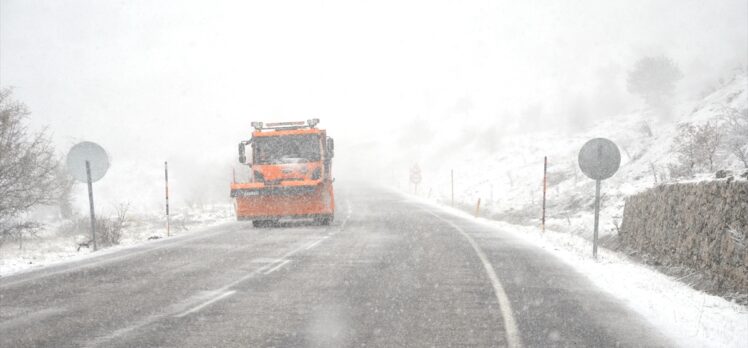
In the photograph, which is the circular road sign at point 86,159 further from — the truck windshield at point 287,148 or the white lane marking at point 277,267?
the white lane marking at point 277,267

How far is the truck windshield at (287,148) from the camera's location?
55.1 ft

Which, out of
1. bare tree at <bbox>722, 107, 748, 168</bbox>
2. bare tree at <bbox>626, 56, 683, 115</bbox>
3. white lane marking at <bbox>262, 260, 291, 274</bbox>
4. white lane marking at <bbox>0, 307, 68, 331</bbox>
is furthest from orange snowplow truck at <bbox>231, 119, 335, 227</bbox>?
bare tree at <bbox>626, 56, 683, 115</bbox>

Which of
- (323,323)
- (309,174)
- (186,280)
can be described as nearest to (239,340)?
(323,323)

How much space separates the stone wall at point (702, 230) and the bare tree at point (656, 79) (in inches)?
1967

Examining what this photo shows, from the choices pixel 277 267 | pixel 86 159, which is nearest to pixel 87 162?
pixel 86 159

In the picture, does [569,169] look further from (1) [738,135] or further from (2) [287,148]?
(2) [287,148]

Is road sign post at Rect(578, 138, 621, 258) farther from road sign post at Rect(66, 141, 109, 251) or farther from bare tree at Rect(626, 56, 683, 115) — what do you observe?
bare tree at Rect(626, 56, 683, 115)

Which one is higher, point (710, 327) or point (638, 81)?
point (638, 81)

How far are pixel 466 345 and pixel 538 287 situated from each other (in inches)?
125

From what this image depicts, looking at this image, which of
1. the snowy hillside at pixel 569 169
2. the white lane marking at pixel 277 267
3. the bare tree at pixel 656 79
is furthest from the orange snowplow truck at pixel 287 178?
the bare tree at pixel 656 79

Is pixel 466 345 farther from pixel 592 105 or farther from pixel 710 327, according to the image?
pixel 592 105

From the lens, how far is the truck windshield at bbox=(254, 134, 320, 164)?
16.8 metres

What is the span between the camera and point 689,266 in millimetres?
8312

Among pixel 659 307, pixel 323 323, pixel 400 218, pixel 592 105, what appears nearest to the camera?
pixel 323 323
